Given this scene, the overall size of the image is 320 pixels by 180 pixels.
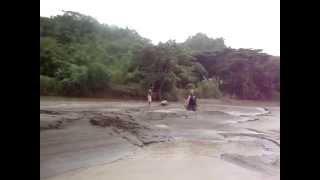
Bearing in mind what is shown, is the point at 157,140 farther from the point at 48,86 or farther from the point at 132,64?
the point at 48,86

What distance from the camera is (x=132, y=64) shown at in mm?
3246

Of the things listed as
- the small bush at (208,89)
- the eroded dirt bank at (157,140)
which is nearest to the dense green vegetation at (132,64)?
the small bush at (208,89)

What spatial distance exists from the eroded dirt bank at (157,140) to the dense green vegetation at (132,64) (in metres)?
0.12

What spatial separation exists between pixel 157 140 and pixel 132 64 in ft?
2.11

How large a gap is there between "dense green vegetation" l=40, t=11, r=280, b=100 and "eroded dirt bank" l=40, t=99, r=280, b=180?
12 centimetres

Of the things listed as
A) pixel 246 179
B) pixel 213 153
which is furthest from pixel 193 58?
pixel 246 179

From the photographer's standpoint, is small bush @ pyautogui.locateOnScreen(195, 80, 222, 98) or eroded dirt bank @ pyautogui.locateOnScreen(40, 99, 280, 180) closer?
eroded dirt bank @ pyautogui.locateOnScreen(40, 99, 280, 180)

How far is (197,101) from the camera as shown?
3178mm

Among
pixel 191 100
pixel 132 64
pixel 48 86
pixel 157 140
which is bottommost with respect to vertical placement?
pixel 157 140

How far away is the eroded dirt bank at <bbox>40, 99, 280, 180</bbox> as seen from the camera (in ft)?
9.69

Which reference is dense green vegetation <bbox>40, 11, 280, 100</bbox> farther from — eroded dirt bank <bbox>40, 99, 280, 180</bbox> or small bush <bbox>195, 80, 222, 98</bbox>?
eroded dirt bank <bbox>40, 99, 280, 180</bbox>

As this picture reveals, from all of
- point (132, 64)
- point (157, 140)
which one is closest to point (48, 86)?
point (132, 64)

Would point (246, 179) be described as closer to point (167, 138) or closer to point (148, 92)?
point (167, 138)

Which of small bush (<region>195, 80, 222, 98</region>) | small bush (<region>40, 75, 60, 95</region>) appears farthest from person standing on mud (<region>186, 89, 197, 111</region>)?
small bush (<region>40, 75, 60, 95</region>)
